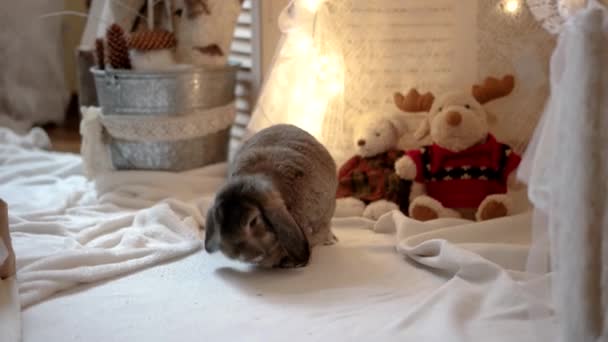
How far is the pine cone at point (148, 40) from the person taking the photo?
188cm

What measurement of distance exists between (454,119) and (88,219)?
0.90m

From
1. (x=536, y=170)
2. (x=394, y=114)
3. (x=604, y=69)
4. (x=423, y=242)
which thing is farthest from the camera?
(x=394, y=114)

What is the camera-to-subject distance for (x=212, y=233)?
1.38 metres

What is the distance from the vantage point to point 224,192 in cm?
135

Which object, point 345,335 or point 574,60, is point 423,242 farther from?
point 574,60

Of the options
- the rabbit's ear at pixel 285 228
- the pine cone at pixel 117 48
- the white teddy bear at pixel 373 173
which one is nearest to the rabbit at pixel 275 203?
the rabbit's ear at pixel 285 228

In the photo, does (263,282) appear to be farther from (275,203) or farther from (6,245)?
(6,245)

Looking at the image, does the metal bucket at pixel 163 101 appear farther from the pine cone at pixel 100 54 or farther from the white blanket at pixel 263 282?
the white blanket at pixel 263 282

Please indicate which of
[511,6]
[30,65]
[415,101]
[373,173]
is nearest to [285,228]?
[373,173]

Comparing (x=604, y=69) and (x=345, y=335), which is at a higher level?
(x=604, y=69)

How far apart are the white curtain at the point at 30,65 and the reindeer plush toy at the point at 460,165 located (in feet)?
5.59

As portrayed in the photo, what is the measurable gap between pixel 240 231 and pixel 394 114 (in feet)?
2.16

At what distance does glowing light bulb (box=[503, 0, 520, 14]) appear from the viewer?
1.70 m

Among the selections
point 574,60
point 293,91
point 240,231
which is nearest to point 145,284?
point 240,231
